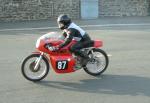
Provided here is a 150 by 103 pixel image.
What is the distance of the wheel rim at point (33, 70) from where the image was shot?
9.16m

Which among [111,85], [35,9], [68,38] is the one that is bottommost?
[111,85]

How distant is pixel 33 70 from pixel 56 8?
15730mm

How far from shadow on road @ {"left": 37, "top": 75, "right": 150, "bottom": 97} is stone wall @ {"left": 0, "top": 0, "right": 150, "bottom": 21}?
15.0 m

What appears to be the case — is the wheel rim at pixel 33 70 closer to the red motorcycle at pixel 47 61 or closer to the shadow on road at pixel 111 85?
the red motorcycle at pixel 47 61

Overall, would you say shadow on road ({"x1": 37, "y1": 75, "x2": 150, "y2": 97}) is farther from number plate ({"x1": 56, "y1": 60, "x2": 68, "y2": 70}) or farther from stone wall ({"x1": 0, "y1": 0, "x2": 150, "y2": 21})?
stone wall ({"x1": 0, "y1": 0, "x2": 150, "y2": 21})

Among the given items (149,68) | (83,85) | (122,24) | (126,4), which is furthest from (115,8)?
(83,85)

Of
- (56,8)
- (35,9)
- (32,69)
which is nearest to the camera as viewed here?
(32,69)

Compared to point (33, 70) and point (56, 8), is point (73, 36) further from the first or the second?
point (56, 8)

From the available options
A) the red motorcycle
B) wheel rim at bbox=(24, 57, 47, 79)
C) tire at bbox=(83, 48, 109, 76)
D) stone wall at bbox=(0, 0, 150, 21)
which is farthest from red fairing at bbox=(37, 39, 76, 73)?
stone wall at bbox=(0, 0, 150, 21)

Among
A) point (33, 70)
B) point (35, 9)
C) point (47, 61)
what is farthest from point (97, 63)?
point (35, 9)

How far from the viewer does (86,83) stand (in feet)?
29.6

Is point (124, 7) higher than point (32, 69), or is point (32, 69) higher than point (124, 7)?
point (124, 7)

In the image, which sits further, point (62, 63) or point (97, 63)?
point (97, 63)

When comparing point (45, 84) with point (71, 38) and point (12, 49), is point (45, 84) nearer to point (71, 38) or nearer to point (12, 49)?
point (71, 38)
